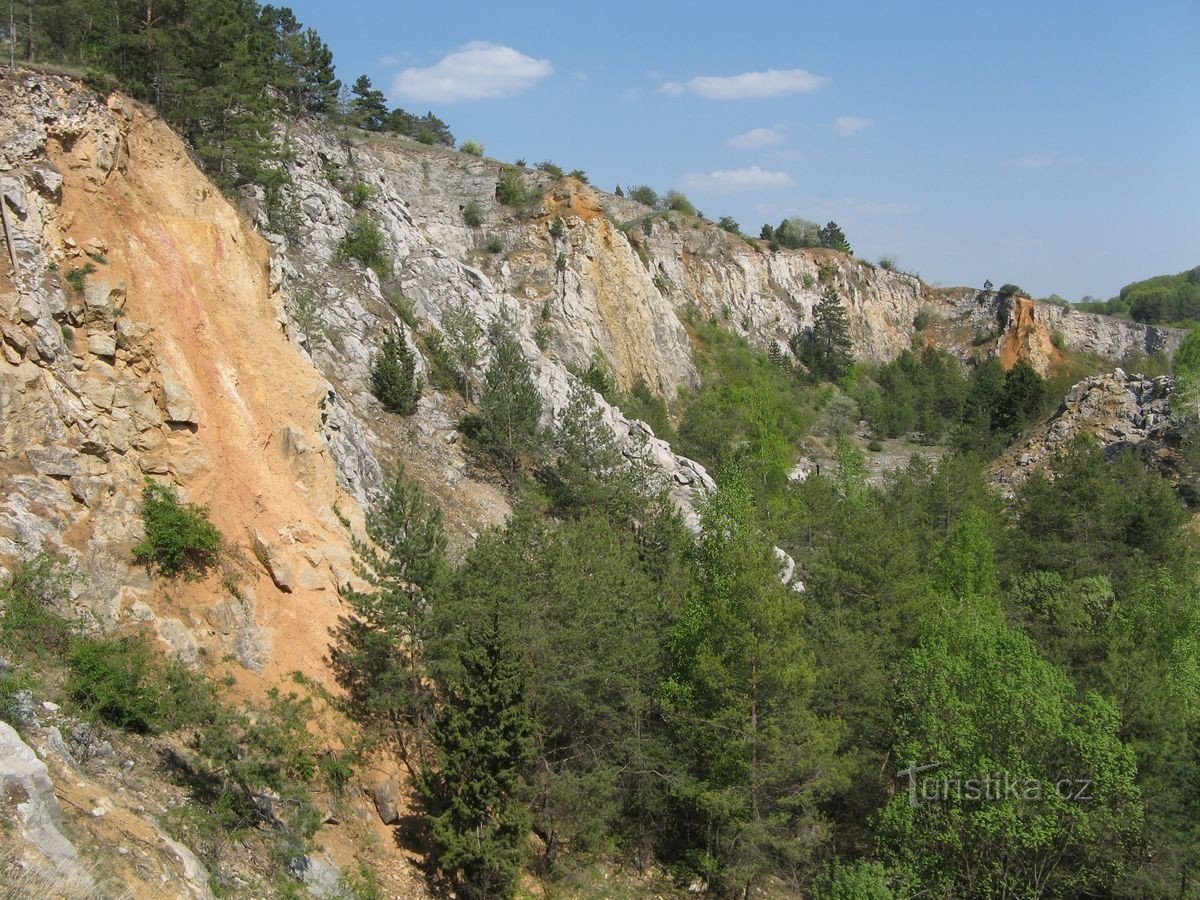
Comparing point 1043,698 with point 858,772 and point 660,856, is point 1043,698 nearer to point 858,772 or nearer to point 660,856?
point 858,772

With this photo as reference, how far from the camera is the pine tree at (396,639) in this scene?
19203 mm

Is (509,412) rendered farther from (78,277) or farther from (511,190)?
(511,190)

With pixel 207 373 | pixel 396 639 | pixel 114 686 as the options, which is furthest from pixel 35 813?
pixel 207 373

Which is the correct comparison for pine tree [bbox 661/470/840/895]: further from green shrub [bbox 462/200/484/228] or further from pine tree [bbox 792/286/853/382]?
pine tree [bbox 792/286/853/382]

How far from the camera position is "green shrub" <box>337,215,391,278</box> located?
38000mm

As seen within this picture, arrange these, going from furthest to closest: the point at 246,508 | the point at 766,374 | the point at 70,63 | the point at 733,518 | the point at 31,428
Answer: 1. the point at 766,374
2. the point at 733,518
3. the point at 70,63
4. the point at 246,508
5. the point at 31,428

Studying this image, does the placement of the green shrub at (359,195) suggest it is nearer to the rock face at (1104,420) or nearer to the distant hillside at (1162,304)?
the rock face at (1104,420)

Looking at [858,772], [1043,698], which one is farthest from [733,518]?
[1043,698]

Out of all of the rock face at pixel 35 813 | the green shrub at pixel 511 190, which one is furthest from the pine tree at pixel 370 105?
the rock face at pixel 35 813

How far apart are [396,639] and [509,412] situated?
1564 cm

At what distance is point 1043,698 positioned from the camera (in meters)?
19.0

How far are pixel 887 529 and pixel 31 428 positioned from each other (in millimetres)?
25288

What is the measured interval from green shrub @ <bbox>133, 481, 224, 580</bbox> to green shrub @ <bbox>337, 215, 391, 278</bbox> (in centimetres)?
2045

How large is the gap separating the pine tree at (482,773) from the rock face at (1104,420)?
41341 millimetres
